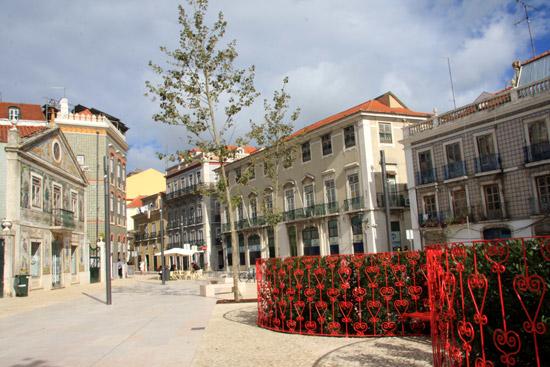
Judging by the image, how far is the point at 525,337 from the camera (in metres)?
3.78

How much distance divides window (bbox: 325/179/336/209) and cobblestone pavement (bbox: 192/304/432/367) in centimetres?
2871

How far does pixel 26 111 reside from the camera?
4406cm

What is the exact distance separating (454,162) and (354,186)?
8280mm

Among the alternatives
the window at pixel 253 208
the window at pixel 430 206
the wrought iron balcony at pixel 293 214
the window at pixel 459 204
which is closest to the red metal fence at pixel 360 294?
the window at pixel 459 204

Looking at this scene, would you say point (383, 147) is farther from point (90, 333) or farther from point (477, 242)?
point (477, 242)

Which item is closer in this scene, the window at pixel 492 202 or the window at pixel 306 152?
the window at pixel 492 202

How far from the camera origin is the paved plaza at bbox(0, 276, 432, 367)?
6.65 meters

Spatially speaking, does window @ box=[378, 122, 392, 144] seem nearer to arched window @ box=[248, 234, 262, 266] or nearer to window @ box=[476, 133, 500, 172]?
window @ box=[476, 133, 500, 172]

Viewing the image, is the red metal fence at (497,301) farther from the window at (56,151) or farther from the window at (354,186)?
the window at (354,186)

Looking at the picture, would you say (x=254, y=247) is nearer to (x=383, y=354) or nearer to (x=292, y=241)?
(x=292, y=241)

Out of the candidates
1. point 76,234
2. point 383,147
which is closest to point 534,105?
point 383,147

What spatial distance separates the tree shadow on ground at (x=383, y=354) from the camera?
6090 mm

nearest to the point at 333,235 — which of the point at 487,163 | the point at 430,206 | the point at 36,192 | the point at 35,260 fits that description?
the point at 430,206

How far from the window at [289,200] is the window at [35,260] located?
21.5 meters
